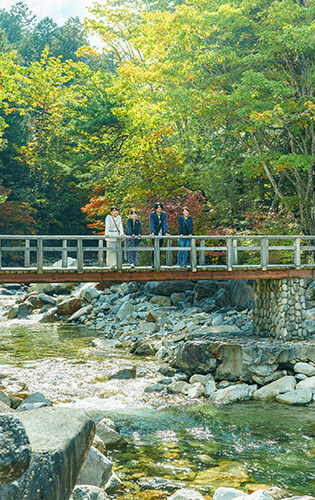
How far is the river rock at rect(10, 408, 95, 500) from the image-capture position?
4102 mm

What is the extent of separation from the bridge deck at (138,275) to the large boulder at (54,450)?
24.3ft

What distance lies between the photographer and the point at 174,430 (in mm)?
9289

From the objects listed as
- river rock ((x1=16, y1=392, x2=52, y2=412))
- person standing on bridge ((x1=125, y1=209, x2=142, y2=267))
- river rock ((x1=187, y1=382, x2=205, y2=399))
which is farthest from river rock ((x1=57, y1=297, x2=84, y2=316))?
river rock ((x1=16, y1=392, x2=52, y2=412))

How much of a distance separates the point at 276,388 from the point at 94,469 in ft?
19.4

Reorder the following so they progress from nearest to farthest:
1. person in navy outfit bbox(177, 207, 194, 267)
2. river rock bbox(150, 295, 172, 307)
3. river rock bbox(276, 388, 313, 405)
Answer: river rock bbox(276, 388, 313, 405) < person in navy outfit bbox(177, 207, 194, 267) < river rock bbox(150, 295, 172, 307)

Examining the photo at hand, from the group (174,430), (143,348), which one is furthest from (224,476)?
(143,348)

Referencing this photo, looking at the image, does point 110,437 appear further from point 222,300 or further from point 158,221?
point 222,300

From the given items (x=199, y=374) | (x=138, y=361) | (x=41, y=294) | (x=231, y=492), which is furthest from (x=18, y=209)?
(x=231, y=492)

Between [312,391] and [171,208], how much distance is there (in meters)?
10.8

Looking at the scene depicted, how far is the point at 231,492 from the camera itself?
6.12 metres

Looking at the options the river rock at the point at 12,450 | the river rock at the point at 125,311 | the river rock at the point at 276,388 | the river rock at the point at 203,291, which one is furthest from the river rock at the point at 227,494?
the river rock at the point at 203,291

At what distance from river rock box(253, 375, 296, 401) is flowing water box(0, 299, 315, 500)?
328 millimetres

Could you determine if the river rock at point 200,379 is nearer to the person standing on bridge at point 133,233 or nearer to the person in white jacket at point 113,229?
the person standing on bridge at point 133,233

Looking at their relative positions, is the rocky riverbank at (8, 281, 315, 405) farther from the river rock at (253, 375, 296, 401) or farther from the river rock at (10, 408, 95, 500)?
the river rock at (10, 408, 95, 500)
